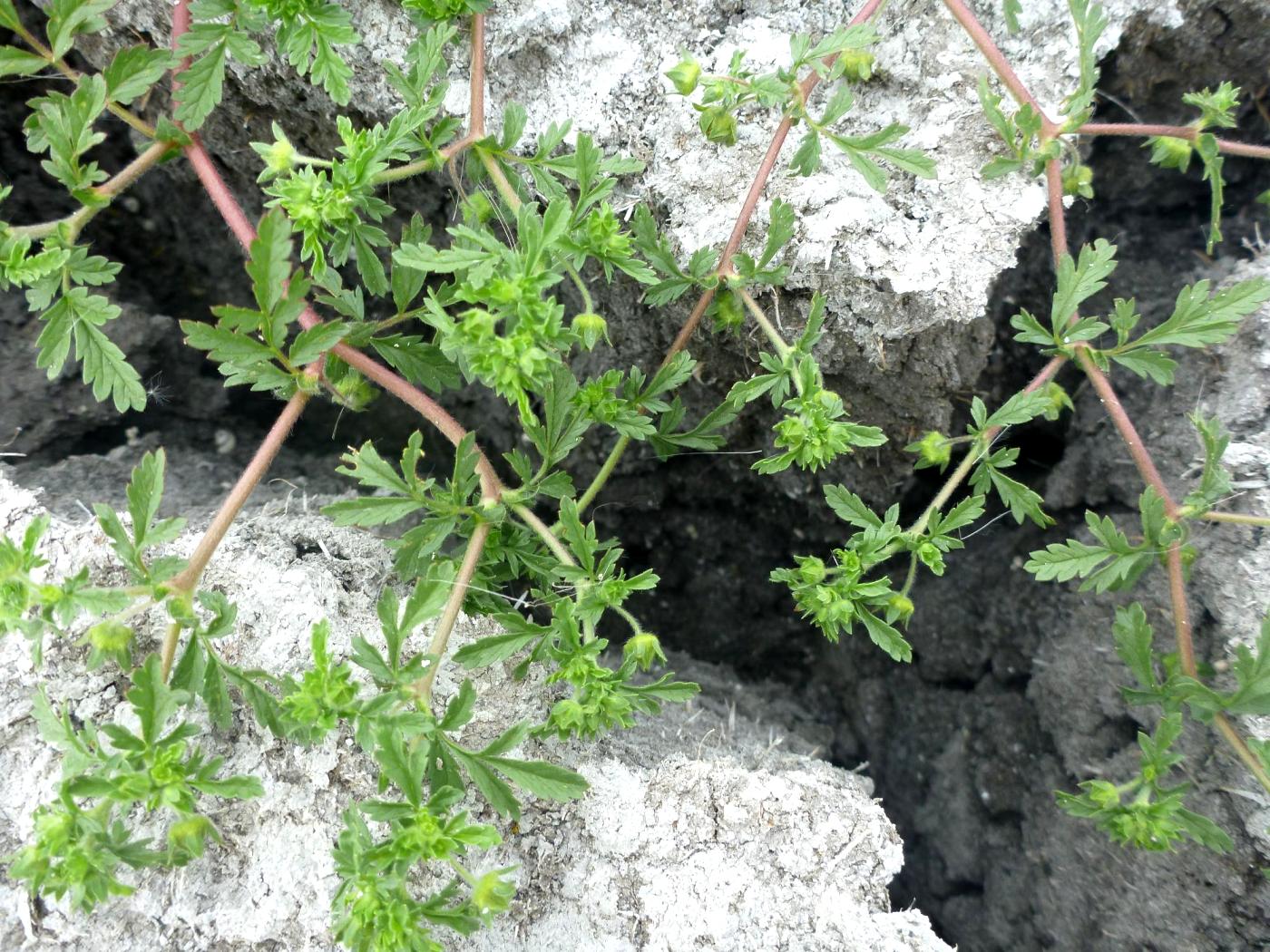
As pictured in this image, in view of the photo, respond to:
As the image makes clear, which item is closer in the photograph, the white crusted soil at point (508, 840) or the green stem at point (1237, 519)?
the white crusted soil at point (508, 840)

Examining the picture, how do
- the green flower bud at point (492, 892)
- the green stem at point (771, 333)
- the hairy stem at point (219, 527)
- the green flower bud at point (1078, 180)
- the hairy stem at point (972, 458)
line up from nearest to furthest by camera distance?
1. the green flower bud at point (492, 892)
2. the hairy stem at point (219, 527)
3. the green stem at point (771, 333)
4. the hairy stem at point (972, 458)
5. the green flower bud at point (1078, 180)

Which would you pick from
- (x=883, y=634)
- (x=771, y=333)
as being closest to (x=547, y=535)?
(x=771, y=333)

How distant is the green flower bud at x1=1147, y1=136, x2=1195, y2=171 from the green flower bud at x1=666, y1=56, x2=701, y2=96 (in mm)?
1217

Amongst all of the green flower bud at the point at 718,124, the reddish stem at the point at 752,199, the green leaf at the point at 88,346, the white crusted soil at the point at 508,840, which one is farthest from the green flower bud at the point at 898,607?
the green leaf at the point at 88,346

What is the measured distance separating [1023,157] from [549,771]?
182 centimetres

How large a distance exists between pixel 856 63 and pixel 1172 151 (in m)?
0.86

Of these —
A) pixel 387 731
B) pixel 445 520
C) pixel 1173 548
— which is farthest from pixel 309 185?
pixel 1173 548

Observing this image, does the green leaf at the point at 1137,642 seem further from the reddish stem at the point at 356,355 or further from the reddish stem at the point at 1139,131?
the reddish stem at the point at 356,355

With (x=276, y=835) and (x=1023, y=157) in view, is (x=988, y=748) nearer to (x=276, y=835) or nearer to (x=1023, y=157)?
(x=1023, y=157)

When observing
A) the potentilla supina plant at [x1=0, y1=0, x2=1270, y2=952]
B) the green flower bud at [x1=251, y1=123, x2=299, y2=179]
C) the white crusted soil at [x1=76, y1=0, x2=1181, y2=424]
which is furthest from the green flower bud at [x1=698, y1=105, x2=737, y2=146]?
the green flower bud at [x1=251, y1=123, x2=299, y2=179]

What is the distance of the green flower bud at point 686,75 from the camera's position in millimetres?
2184

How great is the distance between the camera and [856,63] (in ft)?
7.37

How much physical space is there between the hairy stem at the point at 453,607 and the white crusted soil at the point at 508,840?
0.83ft

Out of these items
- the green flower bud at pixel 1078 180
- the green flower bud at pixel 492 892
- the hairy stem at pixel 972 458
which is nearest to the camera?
A: the green flower bud at pixel 492 892
